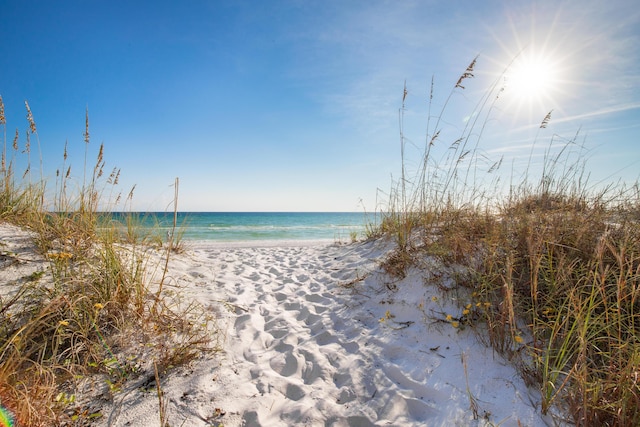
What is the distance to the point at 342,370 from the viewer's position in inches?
79.1

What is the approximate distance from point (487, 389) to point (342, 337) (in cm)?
112

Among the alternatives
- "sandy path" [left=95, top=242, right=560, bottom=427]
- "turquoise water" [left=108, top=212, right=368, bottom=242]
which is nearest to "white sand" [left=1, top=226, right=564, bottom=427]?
"sandy path" [left=95, top=242, right=560, bottom=427]

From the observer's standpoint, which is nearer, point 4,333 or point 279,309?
point 4,333

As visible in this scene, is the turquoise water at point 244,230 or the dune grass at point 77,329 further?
the turquoise water at point 244,230

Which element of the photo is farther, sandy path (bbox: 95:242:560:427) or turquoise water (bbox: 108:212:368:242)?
turquoise water (bbox: 108:212:368:242)

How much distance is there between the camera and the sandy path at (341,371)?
1.56m

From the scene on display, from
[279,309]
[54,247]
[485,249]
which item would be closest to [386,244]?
[485,249]

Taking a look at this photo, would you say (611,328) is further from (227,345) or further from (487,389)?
(227,345)

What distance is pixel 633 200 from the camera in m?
3.18

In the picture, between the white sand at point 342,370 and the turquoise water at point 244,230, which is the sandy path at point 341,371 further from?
the turquoise water at point 244,230

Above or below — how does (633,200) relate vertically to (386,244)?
above

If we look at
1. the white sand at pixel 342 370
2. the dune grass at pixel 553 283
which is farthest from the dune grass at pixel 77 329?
the dune grass at pixel 553 283

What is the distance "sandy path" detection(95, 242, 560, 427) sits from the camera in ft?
5.13

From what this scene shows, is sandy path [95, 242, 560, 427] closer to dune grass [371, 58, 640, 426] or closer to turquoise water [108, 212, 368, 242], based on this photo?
dune grass [371, 58, 640, 426]
